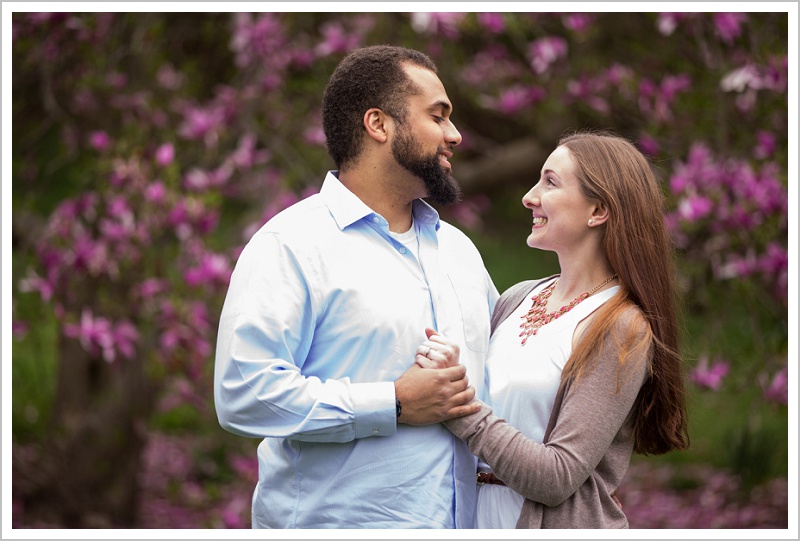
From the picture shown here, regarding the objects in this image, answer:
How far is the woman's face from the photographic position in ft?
7.95

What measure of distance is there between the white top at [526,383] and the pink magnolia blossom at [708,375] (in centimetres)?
187

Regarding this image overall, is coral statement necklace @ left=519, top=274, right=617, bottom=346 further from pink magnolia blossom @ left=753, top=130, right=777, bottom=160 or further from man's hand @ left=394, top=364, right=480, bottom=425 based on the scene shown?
pink magnolia blossom @ left=753, top=130, right=777, bottom=160

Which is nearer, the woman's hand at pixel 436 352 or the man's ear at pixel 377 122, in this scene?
the woman's hand at pixel 436 352

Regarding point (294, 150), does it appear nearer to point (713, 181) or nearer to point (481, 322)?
point (713, 181)

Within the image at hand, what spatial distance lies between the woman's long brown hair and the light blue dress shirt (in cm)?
39

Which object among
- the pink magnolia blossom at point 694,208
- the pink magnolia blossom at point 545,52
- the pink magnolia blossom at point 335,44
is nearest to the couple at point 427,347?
the pink magnolia blossom at point 694,208

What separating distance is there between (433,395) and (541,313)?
411mm

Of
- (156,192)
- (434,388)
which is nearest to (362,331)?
(434,388)

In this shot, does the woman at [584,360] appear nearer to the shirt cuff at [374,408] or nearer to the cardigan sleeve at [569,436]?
the cardigan sleeve at [569,436]

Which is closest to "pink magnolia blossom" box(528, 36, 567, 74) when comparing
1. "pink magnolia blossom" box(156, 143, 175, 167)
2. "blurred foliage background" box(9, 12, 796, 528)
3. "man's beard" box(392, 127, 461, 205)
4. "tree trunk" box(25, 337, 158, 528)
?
"blurred foliage background" box(9, 12, 796, 528)

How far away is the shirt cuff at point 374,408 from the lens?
224 cm

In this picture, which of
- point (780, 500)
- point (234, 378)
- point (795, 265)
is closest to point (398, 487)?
point (234, 378)

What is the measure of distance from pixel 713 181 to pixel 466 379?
7.01 feet

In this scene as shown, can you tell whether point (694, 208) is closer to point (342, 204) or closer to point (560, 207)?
point (560, 207)
